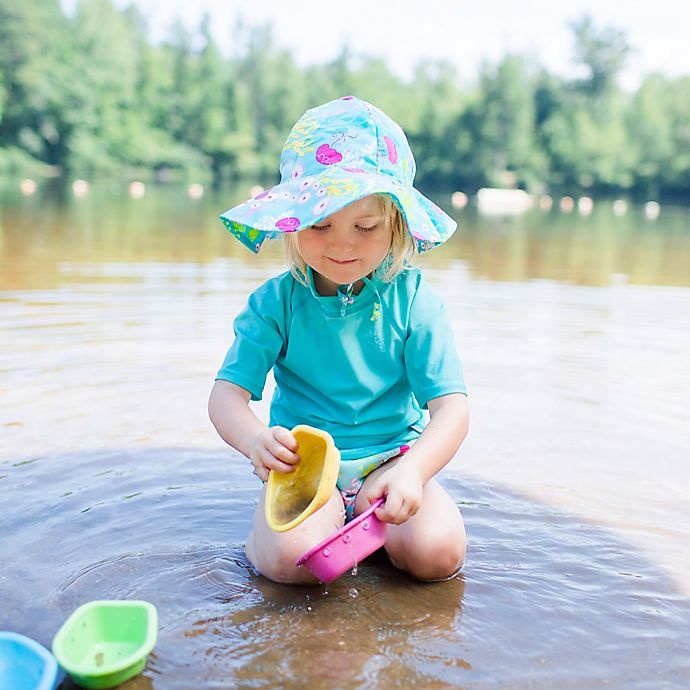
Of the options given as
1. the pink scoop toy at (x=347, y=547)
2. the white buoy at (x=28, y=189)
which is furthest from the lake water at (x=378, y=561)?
the white buoy at (x=28, y=189)

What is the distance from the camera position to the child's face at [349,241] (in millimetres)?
2162

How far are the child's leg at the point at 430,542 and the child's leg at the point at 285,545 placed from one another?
13 cm

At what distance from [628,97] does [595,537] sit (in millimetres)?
70351

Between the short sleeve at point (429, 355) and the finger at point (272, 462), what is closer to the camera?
the finger at point (272, 462)

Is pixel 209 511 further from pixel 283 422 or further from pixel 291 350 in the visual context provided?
pixel 291 350

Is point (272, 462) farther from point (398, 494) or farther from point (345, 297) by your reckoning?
point (345, 297)

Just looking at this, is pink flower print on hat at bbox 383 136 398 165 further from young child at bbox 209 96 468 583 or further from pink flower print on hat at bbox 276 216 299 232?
pink flower print on hat at bbox 276 216 299 232

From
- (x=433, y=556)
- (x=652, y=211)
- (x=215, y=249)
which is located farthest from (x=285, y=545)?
(x=652, y=211)

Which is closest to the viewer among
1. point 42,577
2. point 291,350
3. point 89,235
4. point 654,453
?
point 42,577

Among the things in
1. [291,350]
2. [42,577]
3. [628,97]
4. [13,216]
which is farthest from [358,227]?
[628,97]

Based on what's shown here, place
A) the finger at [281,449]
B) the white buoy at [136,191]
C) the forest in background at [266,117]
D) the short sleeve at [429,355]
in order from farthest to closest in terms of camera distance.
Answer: the forest in background at [266,117], the white buoy at [136,191], the short sleeve at [429,355], the finger at [281,449]

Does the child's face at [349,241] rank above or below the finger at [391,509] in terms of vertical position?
above

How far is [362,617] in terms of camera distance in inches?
82.0

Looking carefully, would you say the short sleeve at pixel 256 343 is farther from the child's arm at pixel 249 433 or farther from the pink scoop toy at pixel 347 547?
the pink scoop toy at pixel 347 547
